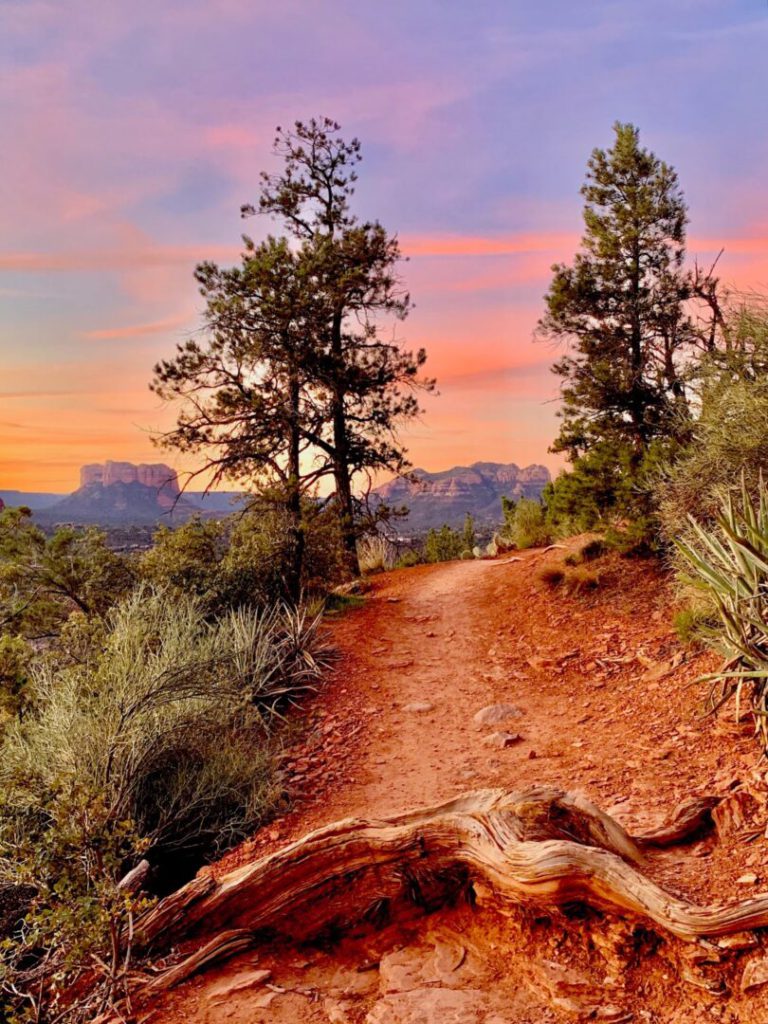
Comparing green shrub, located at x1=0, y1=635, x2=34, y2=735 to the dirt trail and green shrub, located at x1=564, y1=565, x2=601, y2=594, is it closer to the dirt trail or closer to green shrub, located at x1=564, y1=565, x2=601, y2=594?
the dirt trail

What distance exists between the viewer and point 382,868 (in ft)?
13.1

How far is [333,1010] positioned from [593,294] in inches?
478

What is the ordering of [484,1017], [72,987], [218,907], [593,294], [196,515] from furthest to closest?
1. [593,294]
2. [196,515]
3. [218,907]
4. [72,987]
5. [484,1017]

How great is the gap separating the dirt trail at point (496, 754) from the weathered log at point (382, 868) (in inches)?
6.2

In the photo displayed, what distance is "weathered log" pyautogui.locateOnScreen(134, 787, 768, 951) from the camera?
12.5 feet

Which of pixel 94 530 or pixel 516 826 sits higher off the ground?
pixel 94 530

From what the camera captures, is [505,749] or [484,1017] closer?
[484,1017]

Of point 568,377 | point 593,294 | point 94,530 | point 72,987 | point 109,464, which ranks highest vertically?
point 109,464

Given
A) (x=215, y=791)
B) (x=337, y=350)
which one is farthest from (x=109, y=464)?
(x=215, y=791)

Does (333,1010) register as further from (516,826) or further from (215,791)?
(215,791)

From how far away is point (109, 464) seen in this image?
341ft

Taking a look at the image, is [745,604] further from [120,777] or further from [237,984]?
[120,777]

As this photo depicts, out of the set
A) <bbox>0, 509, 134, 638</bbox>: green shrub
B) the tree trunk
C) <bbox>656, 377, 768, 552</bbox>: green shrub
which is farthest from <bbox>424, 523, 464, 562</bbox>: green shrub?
<bbox>0, 509, 134, 638</bbox>: green shrub

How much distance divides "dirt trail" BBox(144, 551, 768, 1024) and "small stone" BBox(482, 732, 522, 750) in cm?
5
